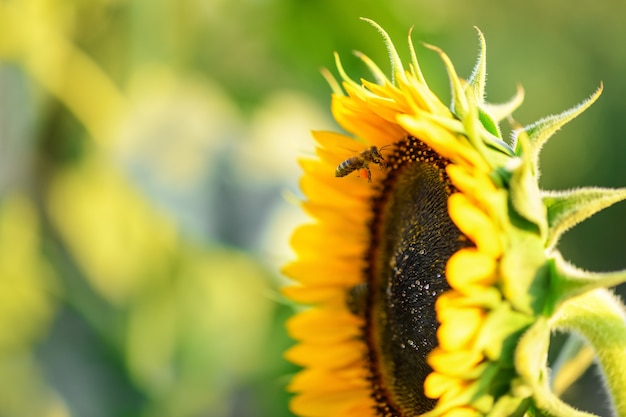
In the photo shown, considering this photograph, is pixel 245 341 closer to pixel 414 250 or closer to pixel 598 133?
pixel 414 250

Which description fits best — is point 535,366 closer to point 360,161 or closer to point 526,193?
point 526,193

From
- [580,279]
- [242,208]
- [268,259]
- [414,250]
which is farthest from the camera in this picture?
[242,208]

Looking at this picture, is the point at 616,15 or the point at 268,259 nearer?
the point at 268,259

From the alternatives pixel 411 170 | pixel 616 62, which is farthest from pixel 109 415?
pixel 616 62

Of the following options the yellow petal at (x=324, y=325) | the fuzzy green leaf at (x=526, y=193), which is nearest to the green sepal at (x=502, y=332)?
the fuzzy green leaf at (x=526, y=193)

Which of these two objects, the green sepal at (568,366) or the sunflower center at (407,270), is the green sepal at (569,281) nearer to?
the sunflower center at (407,270)

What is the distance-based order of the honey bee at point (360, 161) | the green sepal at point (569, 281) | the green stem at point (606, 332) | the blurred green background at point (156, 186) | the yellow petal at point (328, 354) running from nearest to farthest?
1. the green sepal at point (569, 281)
2. the green stem at point (606, 332)
3. the honey bee at point (360, 161)
4. the yellow petal at point (328, 354)
5. the blurred green background at point (156, 186)
